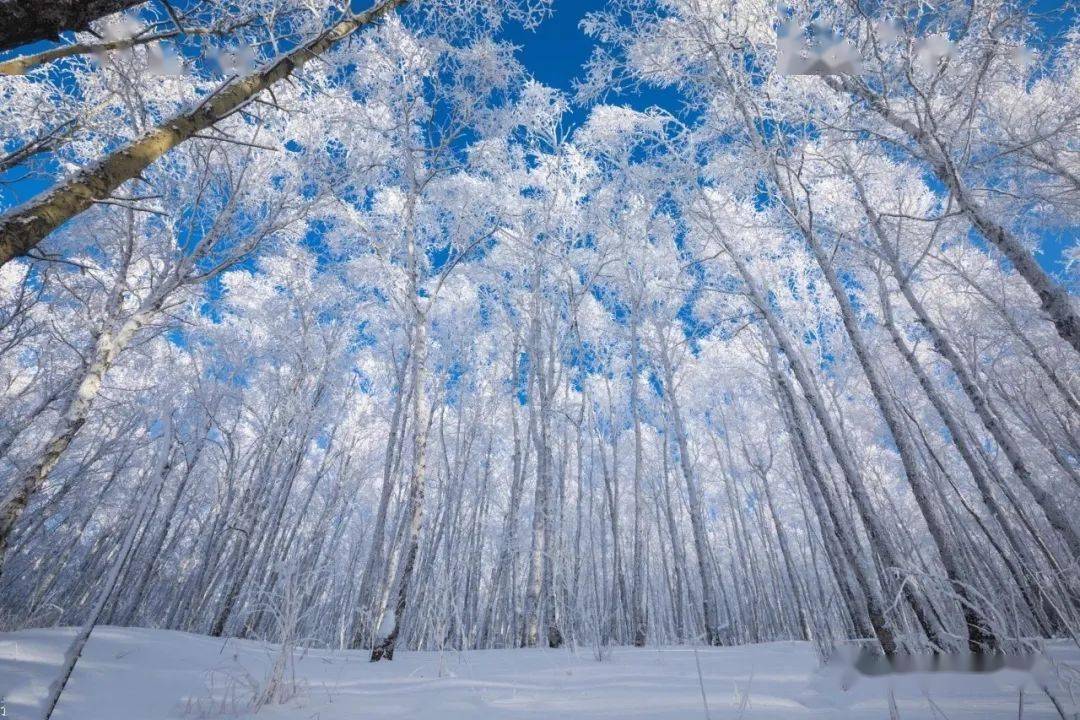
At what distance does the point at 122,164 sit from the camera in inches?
71.6

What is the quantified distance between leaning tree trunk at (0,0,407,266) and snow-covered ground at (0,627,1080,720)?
2.27 meters

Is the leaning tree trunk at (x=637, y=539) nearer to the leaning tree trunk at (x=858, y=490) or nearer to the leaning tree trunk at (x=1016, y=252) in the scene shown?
the leaning tree trunk at (x=858, y=490)

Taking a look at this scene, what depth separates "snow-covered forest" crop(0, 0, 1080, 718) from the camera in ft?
11.5

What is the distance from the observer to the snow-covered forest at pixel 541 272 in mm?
3514

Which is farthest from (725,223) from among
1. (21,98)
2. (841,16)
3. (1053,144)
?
(21,98)

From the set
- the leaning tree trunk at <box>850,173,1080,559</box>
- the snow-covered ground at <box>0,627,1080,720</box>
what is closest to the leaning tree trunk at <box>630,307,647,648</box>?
the snow-covered ground at <box>0,627,1080,720</box>

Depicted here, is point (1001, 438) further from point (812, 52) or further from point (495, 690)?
point (495, 690)

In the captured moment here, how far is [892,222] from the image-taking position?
310 inches

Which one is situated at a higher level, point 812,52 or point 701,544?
point 812,52

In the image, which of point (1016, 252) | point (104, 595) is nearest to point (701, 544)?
point (1016, 252)

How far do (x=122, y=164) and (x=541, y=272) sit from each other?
29.2 feet

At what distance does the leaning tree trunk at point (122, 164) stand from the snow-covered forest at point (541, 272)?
2 cm

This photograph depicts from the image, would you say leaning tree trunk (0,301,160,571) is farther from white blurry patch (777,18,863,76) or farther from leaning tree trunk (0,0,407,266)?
white blurry patch (777,18,863,76)

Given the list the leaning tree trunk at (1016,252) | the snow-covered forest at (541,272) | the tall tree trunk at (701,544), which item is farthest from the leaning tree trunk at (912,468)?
the tall tree trunk at (701,544)
